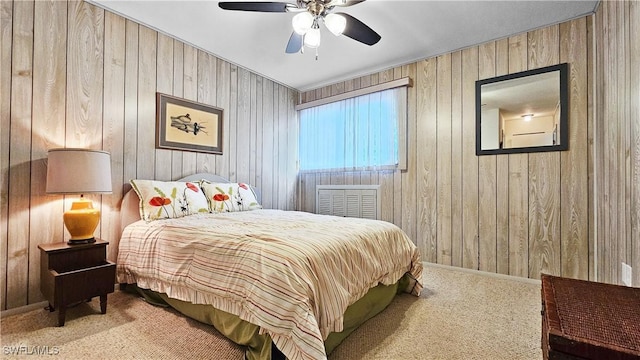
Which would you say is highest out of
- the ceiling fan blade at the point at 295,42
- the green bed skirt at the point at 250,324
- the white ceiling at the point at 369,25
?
the white ceiling at the point at 369,25

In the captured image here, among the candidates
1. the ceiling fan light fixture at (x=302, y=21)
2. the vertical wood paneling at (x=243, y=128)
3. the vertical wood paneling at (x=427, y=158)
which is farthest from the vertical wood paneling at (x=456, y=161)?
the vertical wood paneling at (x=243, y=128)

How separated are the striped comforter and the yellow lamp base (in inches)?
11.2

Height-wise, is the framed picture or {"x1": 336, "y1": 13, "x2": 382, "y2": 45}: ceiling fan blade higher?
{"x1": 336, "y1": 13, "x2": 382, "y2": 45}: ceiling fan blade

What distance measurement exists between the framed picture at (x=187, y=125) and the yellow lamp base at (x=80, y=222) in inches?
38.1

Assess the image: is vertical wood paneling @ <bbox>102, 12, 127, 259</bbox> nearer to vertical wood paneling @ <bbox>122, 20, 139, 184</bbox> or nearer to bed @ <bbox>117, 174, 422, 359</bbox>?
vertical wood paneling @ <bbox>122, 20, 139, 184</bbox>

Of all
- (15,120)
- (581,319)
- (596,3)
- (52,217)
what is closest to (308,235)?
(581,319)

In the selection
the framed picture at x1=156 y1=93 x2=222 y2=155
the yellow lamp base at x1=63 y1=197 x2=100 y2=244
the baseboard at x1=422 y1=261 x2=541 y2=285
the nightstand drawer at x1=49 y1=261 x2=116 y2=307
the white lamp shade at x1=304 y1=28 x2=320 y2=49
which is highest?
the white lamp shade at x1=304 y1=28 x2=320 y2=49

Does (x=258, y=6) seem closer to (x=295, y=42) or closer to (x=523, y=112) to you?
(x=295, y=42)

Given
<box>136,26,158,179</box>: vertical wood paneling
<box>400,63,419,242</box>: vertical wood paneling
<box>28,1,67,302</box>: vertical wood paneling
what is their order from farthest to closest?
<box>400,63,419,242</box>: vertical wood paneling
<box>136,26,158,179</box>: vertical wood paneling
<box>28,1,67,302</box>: vertical wood paneling

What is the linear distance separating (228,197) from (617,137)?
3.34m

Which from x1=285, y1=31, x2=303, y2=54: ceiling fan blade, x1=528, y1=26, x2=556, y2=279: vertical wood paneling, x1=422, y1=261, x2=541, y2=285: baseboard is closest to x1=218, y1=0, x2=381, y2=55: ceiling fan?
x1=285, y1=31, x2=303, y2=54: ceiling fan blade

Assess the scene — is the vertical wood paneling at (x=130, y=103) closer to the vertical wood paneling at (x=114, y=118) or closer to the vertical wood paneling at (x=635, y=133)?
the vertical wood paneling at (x=114, y=118)

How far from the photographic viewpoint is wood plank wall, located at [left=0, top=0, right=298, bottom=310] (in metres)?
2.13

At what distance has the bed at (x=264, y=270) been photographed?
4.59ft
